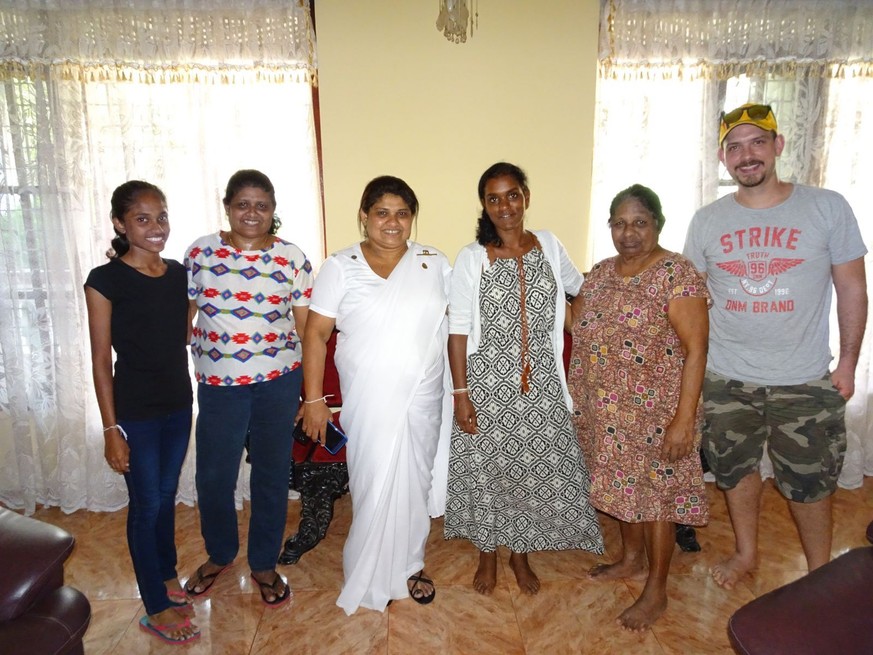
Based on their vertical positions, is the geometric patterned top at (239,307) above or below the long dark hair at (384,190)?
below

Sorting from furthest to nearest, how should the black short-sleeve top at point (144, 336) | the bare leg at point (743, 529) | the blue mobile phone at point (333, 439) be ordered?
the bare leg at point (743, 529), the blue mobile phone at point (333, 439), the black short-sleeve top at point (144, 336)

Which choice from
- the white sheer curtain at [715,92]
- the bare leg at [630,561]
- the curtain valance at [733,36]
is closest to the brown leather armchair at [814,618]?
the bare leg at [630,561]

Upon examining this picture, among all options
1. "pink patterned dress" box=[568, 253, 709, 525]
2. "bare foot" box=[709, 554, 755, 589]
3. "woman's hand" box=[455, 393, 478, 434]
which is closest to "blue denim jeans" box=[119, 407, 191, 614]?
"woman's hand" box=[455, 393, 478, 434]

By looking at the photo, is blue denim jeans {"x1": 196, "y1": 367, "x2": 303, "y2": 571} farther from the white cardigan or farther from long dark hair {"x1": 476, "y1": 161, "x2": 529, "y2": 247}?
long dark hair {"x1": 476, "y1": 161, "x2": 529, "y2": 247}

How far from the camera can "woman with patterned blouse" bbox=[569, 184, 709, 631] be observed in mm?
1771

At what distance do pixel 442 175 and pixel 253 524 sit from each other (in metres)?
1.78

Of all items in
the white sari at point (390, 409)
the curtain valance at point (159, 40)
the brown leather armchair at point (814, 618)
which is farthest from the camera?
the curtain valance at point (159, 40)

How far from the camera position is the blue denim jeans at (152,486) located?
177cm

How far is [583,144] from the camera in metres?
2.78

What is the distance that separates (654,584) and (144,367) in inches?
71.8

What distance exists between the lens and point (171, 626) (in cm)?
189

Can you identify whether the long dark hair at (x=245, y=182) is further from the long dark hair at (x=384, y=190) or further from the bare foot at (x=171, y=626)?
the bare foot at (x=171, y=626)

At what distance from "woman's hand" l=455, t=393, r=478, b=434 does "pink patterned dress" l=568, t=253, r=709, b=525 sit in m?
0.41

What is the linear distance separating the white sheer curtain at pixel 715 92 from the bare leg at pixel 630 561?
4.42 feet
